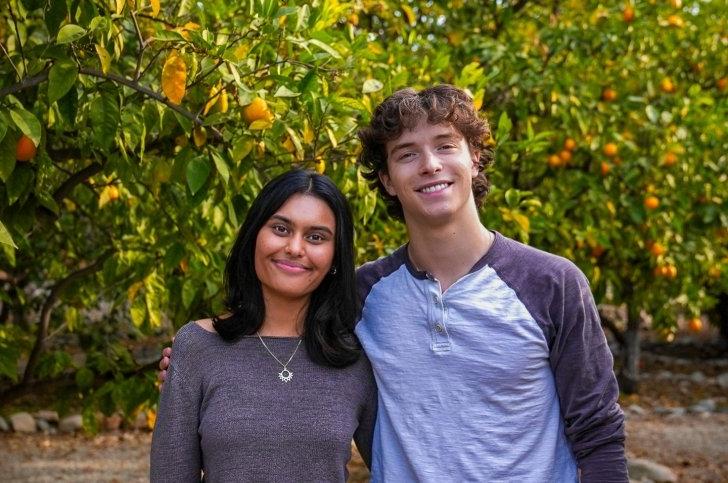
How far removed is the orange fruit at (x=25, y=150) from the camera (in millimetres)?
2404

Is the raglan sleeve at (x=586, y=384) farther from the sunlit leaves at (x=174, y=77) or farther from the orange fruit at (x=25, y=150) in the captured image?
the orange fruit at (x=25, y=150)

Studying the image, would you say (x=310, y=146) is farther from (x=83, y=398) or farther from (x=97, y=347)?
(x=97, y=347)

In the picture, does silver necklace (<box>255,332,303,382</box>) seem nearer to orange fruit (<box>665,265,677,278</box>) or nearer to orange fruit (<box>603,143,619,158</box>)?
orange fruit (<box>603,143,619,158</box>)

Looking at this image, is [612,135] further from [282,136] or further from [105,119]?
[105,119]

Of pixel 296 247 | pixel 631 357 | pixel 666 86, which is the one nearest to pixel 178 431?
pixel 296 247

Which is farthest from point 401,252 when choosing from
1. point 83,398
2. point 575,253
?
point 575,253

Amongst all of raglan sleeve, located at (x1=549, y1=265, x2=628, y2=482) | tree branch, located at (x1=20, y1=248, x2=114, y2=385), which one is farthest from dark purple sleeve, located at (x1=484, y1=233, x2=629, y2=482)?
tree branch, located at (x1=20, y1=248, x2=114, y2=385)

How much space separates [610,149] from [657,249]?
681mm

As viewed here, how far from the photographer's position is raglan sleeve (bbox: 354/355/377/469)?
2.15 metres

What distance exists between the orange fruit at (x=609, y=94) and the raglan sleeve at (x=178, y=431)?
410 centimetres

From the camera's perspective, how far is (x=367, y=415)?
2150 mm

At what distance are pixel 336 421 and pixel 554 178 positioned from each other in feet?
12.9

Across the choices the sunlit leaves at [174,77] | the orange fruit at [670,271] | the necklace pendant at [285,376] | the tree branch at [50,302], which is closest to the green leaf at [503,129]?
the sunlit leaves at [174,77]

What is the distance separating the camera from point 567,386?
6.48ft
